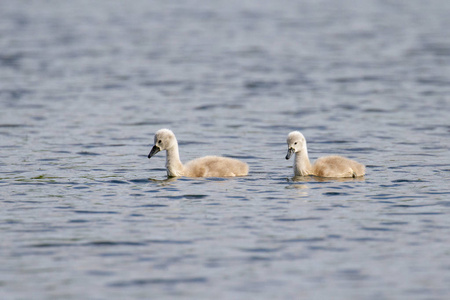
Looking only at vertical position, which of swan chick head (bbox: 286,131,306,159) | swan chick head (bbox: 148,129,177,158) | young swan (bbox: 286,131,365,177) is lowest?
young swan (bbox: 286,131,365,177)

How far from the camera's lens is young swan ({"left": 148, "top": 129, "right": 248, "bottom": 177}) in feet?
49.5

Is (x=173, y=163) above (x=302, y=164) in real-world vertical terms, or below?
above

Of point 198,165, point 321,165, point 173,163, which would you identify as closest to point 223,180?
point 198,165

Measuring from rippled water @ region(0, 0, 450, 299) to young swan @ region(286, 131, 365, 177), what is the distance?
27cm

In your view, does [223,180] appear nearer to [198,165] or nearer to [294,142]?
[198,165]

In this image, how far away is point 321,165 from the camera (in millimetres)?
15172

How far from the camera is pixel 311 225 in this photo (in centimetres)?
1205

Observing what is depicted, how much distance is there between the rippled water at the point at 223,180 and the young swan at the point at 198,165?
201 millimetres

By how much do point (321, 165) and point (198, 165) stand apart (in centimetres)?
215

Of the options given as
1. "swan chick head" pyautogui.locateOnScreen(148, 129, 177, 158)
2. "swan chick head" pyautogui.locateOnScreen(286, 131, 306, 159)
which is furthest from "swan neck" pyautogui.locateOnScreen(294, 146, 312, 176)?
"swan chick head" pyautogui.locateOnScreen(148, 129, 177, 158)

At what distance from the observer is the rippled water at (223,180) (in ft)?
33.2

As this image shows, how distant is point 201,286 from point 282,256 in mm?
1380

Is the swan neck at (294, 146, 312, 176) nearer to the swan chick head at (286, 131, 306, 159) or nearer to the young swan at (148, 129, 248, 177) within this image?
the swan chick head at (286, 131, 306, 159)

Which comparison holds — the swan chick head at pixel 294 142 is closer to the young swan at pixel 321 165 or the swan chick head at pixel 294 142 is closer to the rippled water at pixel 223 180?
the young swan at pixel 321 165
